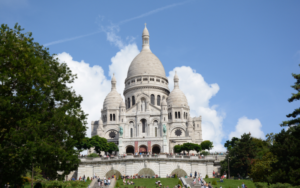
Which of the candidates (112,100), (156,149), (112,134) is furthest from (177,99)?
(112,134)

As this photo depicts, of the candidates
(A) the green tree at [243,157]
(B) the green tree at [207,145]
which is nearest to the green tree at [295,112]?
(A) the green tree at [243,157]

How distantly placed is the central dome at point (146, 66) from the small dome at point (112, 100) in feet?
25.0

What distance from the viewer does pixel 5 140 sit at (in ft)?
86.0

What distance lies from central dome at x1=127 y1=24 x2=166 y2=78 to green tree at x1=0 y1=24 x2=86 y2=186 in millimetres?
69385

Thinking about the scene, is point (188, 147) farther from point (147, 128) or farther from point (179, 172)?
point (179, 172)

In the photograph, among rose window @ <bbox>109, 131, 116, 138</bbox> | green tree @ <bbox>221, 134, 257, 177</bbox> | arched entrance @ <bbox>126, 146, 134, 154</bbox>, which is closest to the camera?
green tree @ <bbox>221, 134, 257, 177</bbox>

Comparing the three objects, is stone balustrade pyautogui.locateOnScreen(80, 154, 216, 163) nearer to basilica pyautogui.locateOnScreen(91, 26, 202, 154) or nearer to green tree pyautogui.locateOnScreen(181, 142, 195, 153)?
green tree pyautogui.locateOnScreen(181, 142, 195, 153)

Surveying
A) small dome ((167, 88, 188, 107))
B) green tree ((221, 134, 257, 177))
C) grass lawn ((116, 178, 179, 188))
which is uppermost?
small dome ((167, 88, 188, 107))

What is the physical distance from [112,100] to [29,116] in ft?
226

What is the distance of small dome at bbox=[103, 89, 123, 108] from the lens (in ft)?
A: 311

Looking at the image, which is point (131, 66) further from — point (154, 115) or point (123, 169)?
point (123, 169)

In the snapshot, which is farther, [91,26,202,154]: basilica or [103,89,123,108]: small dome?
[103,89,123,108]: small dome

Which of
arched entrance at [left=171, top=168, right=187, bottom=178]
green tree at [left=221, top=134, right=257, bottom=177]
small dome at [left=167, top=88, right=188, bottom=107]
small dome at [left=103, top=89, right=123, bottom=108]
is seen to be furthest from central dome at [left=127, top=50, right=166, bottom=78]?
green tree at [left=221, top=134, right=257, bottom=177]

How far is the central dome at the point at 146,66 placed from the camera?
9938cm
